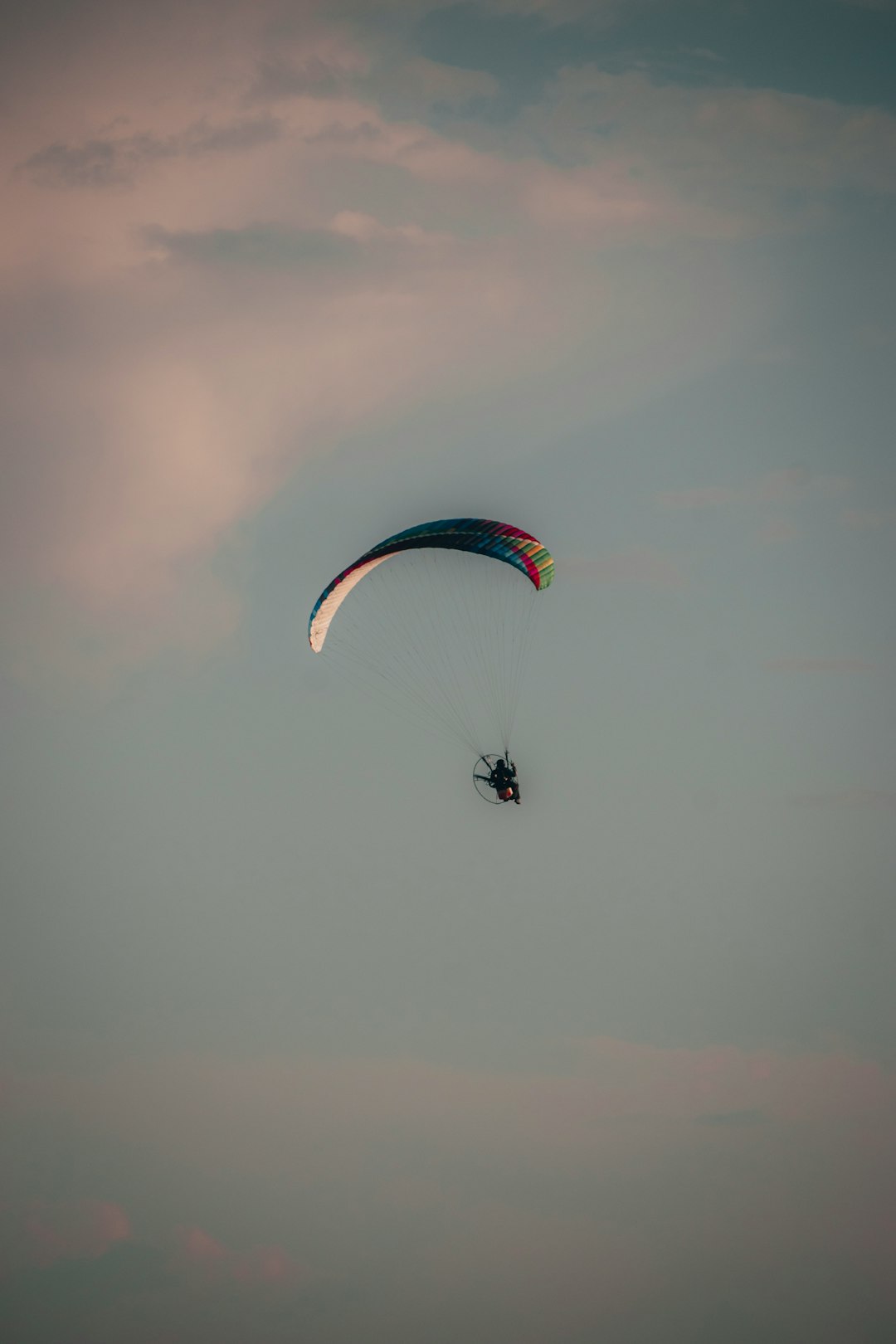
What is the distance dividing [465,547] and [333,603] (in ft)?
12.6

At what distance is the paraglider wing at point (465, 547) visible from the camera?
37.7m

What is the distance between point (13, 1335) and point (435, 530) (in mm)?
62719

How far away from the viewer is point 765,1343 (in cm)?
8225

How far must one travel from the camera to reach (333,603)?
39.2 meters

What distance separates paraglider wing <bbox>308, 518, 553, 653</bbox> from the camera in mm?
37688

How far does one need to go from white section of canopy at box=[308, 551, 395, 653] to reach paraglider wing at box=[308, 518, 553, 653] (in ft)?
0.07

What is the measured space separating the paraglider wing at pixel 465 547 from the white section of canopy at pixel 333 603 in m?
0.02

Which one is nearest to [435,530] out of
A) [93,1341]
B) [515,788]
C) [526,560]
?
[526,560]

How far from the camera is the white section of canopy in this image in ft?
127

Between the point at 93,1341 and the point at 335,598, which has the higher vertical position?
the point at 335,598

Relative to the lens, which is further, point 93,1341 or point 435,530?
point 93,1341

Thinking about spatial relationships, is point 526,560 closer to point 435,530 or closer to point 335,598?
point 435,530

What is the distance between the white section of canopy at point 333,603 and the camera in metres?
38.8

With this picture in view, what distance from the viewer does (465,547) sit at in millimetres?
38125
